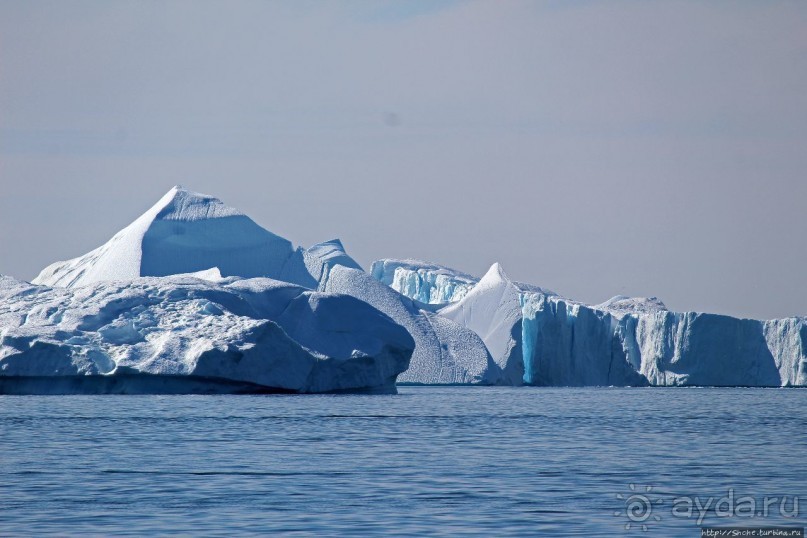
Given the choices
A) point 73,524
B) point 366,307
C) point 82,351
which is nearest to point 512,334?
point 366,307

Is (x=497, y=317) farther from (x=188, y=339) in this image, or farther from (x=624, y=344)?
(x=188, y=339)

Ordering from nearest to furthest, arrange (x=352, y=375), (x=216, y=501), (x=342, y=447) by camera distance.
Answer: (x=216, y=501) → (x=342, y=447) → (x=352, y=375)

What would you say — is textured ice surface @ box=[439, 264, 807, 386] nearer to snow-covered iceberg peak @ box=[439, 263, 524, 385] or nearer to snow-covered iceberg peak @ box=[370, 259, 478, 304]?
snow-covered iceberg peak @ box=[439, 263, 524, 385]

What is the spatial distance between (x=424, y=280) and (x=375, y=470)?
5565 cm

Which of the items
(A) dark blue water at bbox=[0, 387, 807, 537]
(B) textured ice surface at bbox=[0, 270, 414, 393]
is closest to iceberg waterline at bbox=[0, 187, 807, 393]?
(B) textured ice surface at bbox=[0, 270, 414, 393]

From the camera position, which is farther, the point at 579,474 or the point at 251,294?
the point at 251,294

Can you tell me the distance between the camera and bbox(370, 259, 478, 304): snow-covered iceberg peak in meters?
70.4

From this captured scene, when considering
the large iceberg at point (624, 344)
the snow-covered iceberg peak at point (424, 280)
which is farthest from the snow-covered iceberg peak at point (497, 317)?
the snow-covered iceberg peak at point (424, 280)

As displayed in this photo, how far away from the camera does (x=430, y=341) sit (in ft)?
A: 165

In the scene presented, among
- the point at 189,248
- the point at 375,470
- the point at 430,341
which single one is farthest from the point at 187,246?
the point at 375,470

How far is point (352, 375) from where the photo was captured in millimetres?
38156

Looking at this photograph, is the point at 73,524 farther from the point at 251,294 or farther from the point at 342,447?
the point at 251,294

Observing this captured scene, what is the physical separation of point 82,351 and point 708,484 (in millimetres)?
21261

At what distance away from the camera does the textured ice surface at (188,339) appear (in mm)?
32875
